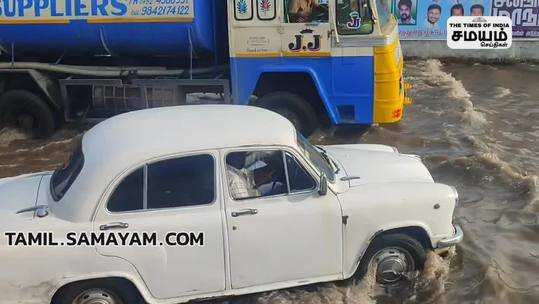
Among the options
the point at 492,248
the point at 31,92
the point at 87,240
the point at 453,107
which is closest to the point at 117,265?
the point at 87,240

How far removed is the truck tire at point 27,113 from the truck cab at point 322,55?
11.2 ft

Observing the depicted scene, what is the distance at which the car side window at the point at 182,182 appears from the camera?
5.05 meters

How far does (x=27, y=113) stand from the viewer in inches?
427

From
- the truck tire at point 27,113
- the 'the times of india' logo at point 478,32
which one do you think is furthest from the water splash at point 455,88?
the truck tire at point 27,113

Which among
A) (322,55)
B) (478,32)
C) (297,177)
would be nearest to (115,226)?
(297,177)

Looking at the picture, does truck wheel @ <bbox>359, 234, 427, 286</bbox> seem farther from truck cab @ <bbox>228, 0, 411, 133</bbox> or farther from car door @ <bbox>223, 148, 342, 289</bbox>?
truck cab @ <bbox>228, 0, 411, 133</bbox>

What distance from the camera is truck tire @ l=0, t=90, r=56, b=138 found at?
10602 mm

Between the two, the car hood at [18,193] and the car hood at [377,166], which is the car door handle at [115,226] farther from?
the car hood at [377,166]

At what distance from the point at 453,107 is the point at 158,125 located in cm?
825

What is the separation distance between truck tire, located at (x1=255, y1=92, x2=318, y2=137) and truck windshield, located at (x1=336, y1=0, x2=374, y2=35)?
1294 millimetres

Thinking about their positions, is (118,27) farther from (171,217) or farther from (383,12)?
(171,217)

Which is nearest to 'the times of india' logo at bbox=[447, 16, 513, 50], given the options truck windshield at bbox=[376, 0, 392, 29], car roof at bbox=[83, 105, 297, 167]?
truck windshield at bbox=[376, 0, 392, 29]

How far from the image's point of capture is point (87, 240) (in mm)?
4934

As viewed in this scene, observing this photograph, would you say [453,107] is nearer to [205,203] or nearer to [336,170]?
[336,170]
